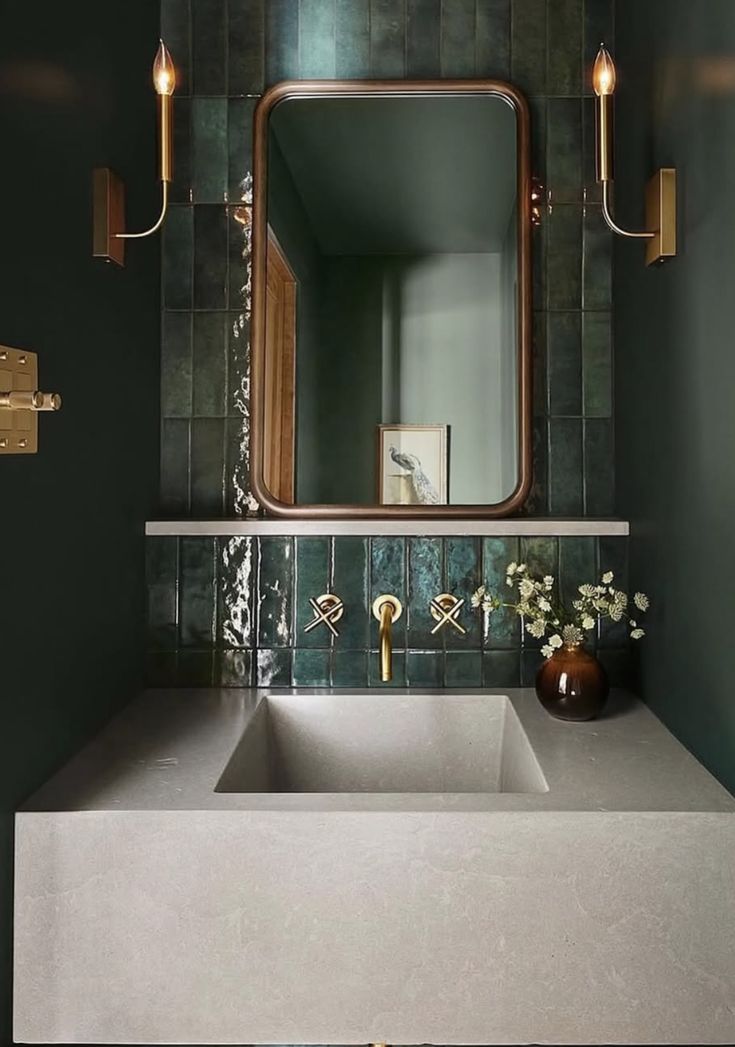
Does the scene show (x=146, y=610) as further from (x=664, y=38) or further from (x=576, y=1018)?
(x=664, y=38)

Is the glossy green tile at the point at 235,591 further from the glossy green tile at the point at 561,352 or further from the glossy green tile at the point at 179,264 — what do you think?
the glossy green tile at the point at 561,352

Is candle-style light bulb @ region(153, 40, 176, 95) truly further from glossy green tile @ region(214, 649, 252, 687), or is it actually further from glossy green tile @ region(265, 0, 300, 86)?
glossy green tile @ region(214, 649, 252, 687)

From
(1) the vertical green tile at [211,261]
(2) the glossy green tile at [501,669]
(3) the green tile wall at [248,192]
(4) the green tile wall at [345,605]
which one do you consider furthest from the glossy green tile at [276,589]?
(1) the vertical green tile at [211,261]

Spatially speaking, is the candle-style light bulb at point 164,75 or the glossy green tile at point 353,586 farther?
the glossy green tile at point 353,586

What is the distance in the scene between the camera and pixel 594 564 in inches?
69.3

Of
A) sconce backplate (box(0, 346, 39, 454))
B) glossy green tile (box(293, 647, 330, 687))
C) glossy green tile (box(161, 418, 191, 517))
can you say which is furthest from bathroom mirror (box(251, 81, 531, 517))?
sconce backplate (box(0, 346, 39, 454))

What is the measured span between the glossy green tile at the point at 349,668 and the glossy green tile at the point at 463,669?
0.49 feet

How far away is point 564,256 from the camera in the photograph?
1.83 m

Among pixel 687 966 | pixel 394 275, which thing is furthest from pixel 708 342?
pixel 687 966

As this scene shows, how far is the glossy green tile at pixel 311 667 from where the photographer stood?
1771 millimetres

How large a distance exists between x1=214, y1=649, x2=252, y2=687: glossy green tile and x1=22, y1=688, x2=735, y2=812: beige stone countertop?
3.5 inches

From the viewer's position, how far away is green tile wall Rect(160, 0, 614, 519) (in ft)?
5.96

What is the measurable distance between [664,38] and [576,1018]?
1.37m

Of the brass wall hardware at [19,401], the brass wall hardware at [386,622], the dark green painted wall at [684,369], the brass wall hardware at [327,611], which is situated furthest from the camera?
the brass wall hardware at [327,611]
